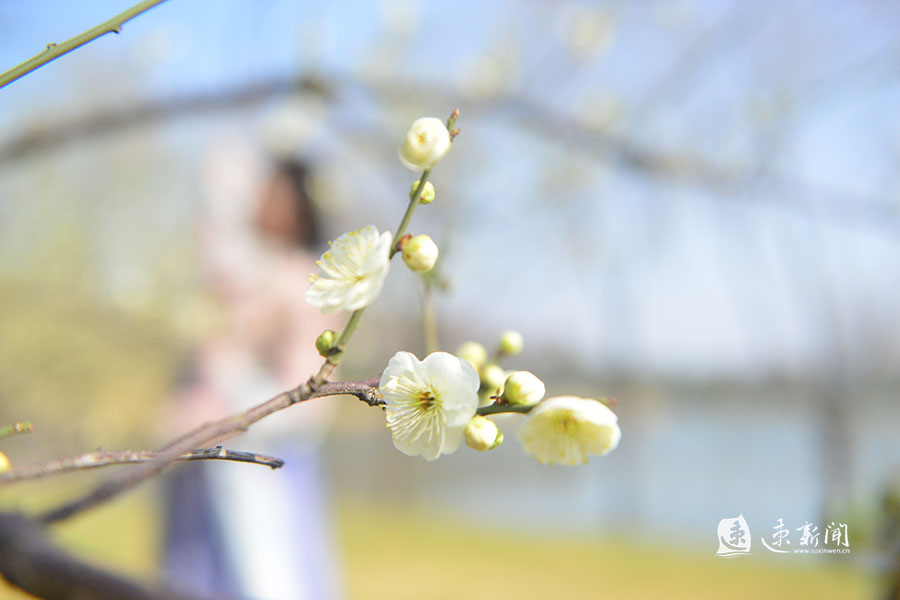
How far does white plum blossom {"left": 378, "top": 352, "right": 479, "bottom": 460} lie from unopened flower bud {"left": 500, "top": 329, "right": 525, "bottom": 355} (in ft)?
0.31

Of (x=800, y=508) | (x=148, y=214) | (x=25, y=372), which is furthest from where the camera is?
(x=148, y=214)

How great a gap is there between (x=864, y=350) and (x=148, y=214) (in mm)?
8745

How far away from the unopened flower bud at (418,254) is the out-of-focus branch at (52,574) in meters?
0.17

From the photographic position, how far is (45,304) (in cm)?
852

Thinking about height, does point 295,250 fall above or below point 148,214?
below

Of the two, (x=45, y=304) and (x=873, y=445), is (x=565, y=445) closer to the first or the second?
(x=45, y=304)

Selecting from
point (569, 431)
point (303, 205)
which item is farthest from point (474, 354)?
point (303, 205)

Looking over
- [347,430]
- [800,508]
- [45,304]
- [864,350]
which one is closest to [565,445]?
[800,508]

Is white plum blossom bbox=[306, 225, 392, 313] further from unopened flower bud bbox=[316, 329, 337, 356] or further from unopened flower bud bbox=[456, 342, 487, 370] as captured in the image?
unopened flower bud bbox=[456, 342, 487, 370]

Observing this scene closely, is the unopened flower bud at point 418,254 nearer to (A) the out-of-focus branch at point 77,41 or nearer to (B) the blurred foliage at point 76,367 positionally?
(A) the out-of-focus branch at point 77,41

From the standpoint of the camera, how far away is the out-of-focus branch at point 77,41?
0.29 meters

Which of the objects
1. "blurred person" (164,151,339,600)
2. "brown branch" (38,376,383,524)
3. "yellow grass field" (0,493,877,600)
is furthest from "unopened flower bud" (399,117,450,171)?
"yellow grass field" (0,493,877,600)

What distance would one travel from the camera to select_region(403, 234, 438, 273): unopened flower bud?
13.5 inches

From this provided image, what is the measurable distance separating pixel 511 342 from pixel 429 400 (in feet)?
0.32
